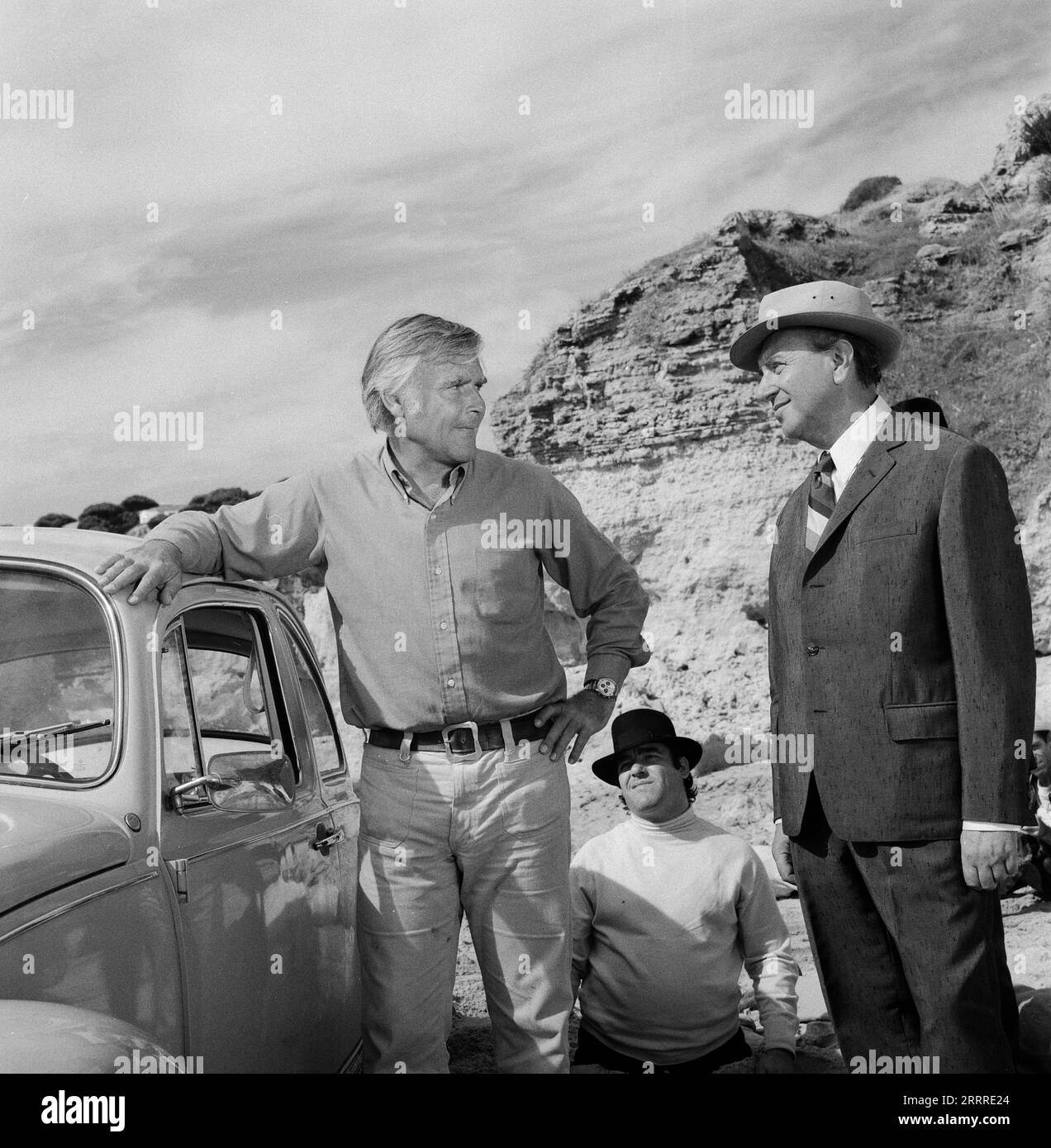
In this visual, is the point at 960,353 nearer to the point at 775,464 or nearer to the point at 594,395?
the point at 775,464

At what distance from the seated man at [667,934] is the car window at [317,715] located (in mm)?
952

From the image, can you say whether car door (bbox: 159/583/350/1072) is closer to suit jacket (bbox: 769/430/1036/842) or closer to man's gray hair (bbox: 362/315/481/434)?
man's gray hair (bbox: 362/315/481/434)

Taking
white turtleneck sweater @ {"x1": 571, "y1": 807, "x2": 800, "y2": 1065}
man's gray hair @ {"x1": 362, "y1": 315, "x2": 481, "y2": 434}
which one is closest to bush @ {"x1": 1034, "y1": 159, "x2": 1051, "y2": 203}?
white turtleneck sweater @ {"x1": 571, "y1": 807, "x2": 800, "y2": 1065}

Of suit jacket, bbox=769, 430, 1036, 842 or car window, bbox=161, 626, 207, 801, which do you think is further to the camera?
car window, bbox=161, 626, 207, 801

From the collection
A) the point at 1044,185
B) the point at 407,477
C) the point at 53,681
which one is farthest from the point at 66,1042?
the point at 1044,185

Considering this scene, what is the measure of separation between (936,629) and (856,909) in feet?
2.39

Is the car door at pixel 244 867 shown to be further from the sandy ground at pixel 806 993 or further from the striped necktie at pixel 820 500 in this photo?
the striped necktie at pixel 820 500

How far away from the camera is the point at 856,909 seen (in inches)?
118

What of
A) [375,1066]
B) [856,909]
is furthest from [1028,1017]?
[375,1066]

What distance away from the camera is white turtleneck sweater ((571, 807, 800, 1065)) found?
4070 millimetres

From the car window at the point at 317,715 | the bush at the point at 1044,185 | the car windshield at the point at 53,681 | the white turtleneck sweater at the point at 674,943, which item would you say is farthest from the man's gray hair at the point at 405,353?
the bush at the point at 1044,185

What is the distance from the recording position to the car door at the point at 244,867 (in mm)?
2852

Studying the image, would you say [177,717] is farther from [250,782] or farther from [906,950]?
[906,950]
